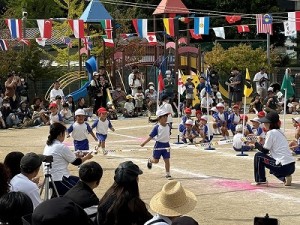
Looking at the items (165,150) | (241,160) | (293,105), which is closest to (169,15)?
(293,105)

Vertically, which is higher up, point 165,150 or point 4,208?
point 4,208

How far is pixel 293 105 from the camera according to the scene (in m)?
29.3

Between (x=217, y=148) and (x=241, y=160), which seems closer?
(x=241, y=160)

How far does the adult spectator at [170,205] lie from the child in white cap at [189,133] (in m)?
14.7

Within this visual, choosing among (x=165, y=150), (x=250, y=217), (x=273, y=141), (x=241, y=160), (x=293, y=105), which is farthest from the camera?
(x=293, y=105)

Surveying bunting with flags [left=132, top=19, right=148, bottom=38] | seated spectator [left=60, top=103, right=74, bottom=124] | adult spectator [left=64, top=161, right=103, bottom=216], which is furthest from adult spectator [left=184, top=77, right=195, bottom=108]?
adult spectator [left=64, top=161, right=103, bottom=216]

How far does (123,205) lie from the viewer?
6504 mm

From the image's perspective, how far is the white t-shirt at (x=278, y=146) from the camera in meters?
13.5

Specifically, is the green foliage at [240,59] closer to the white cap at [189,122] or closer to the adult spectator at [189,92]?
the adult spectator at [189,92]

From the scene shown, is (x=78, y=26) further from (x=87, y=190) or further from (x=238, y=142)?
(x=87, y=190)

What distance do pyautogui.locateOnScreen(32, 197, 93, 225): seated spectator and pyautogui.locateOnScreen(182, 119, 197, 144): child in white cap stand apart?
53.8 feet

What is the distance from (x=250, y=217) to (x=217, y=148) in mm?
8725

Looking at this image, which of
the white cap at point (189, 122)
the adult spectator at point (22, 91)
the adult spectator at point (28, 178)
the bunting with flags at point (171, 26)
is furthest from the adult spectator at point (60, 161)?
the bunting with flags at point (171, 26)

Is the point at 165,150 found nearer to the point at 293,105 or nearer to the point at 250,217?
the point at 250,217
